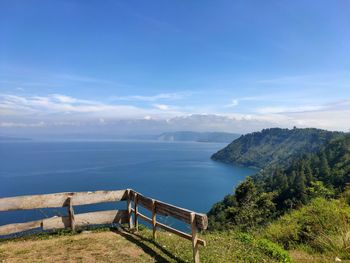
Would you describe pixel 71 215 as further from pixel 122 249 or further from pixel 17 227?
pixel 122 249

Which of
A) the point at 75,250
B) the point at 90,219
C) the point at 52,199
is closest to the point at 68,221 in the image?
the point at 90,219

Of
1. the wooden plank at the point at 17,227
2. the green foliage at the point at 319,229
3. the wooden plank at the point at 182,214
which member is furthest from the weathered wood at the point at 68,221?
the green foliage at the point at 319,229

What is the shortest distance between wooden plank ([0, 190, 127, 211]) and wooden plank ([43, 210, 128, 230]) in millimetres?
412

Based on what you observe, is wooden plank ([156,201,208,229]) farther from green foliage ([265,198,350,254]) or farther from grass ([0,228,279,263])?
green foliage ([265,198,350,254])

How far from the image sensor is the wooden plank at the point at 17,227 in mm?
7727

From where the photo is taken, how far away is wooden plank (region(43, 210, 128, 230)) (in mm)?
8234

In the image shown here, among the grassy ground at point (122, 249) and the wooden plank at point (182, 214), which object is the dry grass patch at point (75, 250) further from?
the wooden plank at point (182, 214)

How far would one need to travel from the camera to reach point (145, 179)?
115 meters

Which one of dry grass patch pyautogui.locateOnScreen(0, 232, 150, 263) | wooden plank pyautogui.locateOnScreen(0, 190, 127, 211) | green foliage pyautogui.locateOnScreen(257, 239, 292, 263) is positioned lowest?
dry grass patch pyautogui.locateOnScreen(0, 232, 150, 263)

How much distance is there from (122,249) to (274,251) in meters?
3.63

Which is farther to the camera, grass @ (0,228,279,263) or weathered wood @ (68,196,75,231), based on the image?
weathered wood @ (68,196,75,231)

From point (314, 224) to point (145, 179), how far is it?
109m

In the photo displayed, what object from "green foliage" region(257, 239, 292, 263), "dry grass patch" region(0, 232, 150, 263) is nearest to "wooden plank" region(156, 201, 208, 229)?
"dry grass patch" region(0, 232, 150, 263)

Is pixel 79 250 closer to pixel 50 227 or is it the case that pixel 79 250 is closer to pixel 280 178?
pixel 50 227
